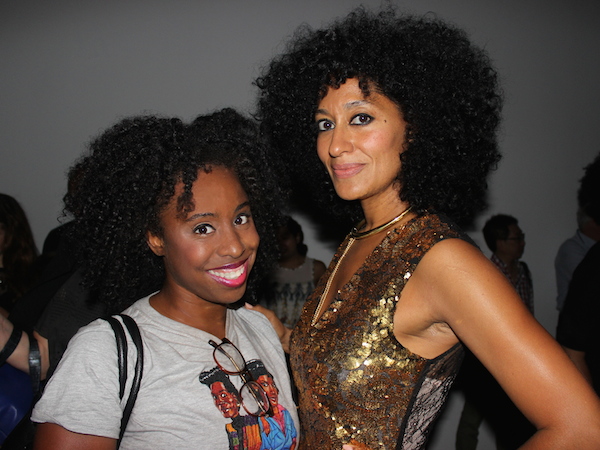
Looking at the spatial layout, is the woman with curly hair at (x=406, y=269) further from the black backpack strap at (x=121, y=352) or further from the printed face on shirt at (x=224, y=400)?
the black backpack strap at (x=121, y=352)

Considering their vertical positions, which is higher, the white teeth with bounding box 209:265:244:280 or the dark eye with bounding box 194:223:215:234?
the dark eye with bounding box 194:223:215:234

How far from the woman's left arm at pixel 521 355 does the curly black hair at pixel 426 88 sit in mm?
450

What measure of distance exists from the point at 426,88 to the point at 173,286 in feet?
3.36

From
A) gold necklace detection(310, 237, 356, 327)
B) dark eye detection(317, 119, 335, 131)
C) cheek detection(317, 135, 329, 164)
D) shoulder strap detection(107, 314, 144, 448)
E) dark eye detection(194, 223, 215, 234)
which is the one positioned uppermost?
dark eye detection(317, 119, 335, 131)

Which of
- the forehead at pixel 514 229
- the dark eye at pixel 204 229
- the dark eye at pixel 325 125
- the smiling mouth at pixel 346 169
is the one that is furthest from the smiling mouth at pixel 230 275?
the forehead at pixel 514 229

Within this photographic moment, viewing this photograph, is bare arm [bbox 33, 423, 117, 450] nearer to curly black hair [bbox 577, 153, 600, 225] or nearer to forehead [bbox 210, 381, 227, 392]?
forehead [bbox 210, 381, 227, 392]

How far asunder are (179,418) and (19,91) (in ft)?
12.2

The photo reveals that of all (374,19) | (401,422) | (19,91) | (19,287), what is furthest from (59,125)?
(401,422)

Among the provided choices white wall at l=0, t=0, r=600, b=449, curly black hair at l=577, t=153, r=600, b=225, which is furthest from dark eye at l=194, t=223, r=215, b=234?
white wall at l=0, t=0, r=600, b=449

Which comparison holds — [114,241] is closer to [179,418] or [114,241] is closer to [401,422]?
[179,418]

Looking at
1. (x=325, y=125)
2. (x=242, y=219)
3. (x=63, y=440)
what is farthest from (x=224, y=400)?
(x=325, y=125)

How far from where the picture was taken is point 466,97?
1645 mm

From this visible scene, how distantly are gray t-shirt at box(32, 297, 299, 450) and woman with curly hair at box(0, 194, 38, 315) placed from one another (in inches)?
80.5

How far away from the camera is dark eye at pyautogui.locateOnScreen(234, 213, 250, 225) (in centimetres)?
147
